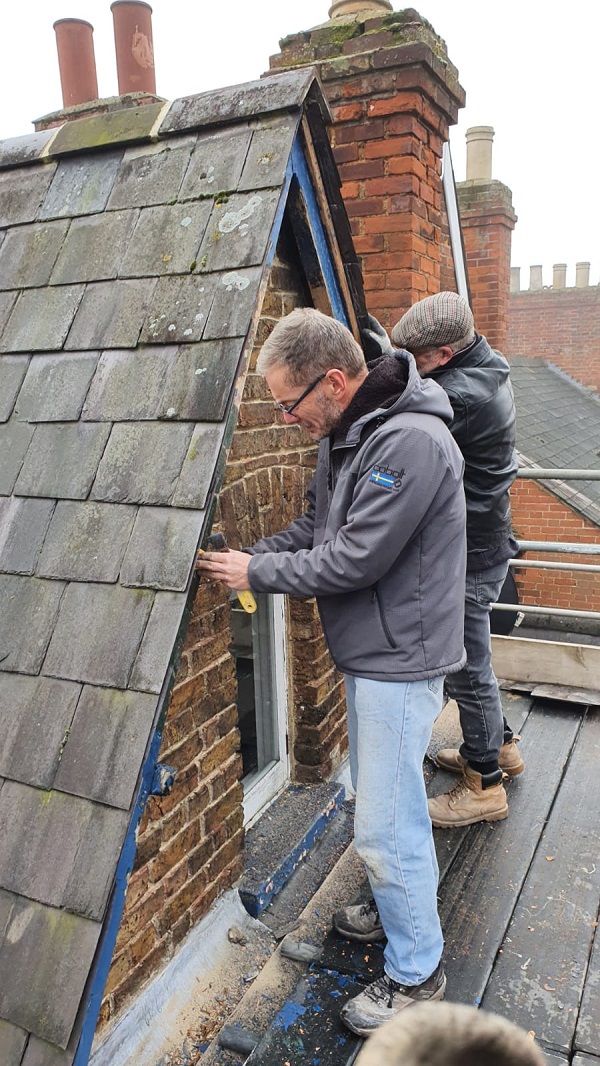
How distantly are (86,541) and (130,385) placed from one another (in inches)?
18.4

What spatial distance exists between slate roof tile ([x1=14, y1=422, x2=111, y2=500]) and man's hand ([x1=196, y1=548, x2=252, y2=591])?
376 millimetres

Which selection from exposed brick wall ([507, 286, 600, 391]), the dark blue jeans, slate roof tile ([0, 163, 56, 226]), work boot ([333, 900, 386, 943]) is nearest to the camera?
slate roof tile ([0, 163, 56, 226])

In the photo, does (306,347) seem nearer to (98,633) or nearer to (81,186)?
(98,633)

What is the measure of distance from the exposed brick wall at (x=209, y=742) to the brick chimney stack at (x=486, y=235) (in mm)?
4671

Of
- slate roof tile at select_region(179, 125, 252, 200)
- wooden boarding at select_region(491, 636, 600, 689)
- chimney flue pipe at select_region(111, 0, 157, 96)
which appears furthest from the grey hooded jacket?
chimney flue pipe at select_region(111, 0, 157, 96)

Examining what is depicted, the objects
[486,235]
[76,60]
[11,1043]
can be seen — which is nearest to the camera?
[11,1043]

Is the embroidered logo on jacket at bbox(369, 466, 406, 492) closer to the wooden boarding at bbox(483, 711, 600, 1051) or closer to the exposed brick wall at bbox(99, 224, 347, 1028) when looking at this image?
the exposed brick wall at bbox(99, 224, 347, 1028)

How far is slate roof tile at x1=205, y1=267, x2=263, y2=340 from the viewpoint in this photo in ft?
6.31

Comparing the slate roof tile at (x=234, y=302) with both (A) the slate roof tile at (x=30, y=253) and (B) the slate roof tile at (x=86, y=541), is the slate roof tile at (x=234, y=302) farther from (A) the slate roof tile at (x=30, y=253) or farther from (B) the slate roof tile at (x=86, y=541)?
(A) the slate roof tile at (x=30, y=253)

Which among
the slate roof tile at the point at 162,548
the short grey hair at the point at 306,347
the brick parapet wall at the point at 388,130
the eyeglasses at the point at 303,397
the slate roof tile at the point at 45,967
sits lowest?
the slate roof tile at the point at 45,967

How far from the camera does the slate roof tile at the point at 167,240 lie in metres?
2.13

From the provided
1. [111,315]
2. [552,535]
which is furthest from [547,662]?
[552,535]

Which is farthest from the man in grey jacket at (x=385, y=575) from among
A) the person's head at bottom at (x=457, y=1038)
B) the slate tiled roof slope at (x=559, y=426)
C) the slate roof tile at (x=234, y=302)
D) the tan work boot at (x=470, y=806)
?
the slate tiled roof slope at (x=559, y=426)

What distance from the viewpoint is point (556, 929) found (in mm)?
2748
